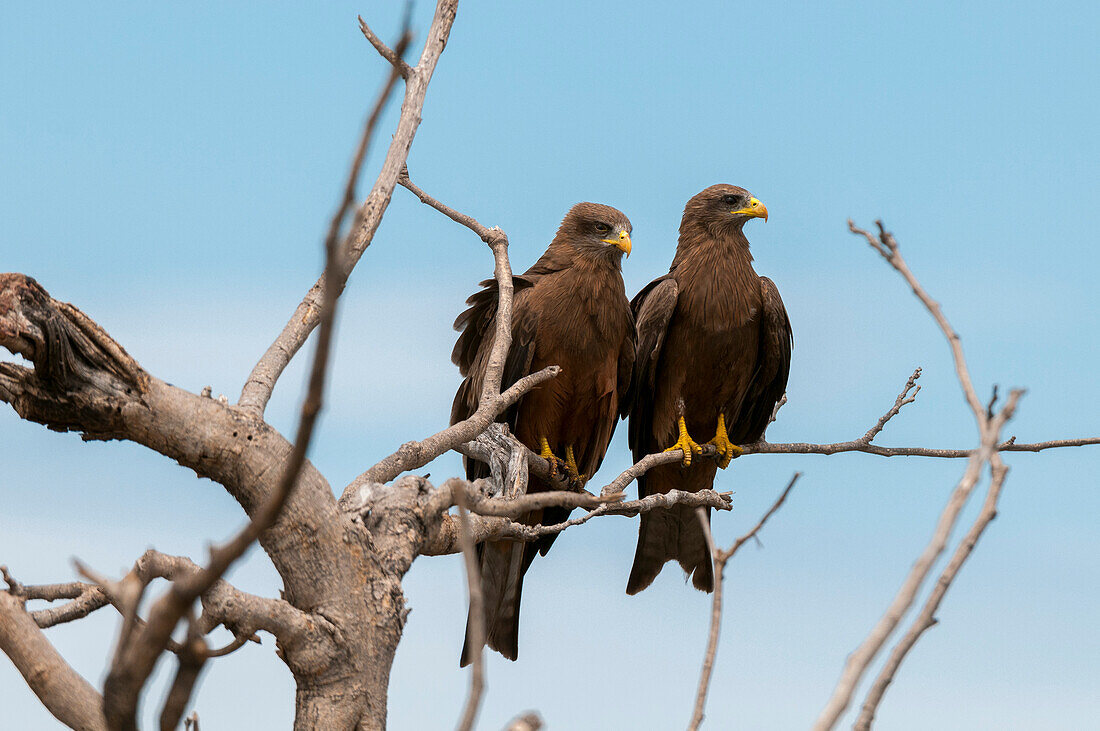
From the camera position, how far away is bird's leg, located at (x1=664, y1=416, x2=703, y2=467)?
5.56 meters

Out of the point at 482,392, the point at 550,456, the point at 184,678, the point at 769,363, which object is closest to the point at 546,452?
the point at 550,456

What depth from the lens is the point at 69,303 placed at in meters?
2.78

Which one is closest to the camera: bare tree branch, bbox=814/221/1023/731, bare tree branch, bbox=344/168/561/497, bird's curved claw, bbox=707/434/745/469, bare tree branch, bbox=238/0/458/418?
bare tree branch, bbox=814/221/1023/731

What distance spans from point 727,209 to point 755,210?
0.52ft

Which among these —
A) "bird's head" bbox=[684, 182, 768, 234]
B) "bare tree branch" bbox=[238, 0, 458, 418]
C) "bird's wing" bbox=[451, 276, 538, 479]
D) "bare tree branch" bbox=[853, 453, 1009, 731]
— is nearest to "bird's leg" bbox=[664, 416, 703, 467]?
"bird's wing" bbox=[451, 276, 538, 479]

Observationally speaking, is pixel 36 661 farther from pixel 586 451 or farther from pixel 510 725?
pixel 586 451

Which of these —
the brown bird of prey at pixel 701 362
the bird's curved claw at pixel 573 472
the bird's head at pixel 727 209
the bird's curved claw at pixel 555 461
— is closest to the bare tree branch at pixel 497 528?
the bird's curved claw at pixel 555 461

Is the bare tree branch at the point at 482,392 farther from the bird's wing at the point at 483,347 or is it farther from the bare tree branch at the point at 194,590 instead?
the bare tree branch at the point at 194,590

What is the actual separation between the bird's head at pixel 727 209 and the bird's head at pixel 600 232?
0.57 meters

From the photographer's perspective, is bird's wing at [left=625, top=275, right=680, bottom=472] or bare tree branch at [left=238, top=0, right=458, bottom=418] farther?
bird's wing at [left=625, top=275, right=680, bottom=472]

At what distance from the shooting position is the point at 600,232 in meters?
5.58

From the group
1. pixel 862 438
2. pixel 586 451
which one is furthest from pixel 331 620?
pixel 862 438

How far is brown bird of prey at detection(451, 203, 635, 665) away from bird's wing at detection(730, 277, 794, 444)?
80 cm

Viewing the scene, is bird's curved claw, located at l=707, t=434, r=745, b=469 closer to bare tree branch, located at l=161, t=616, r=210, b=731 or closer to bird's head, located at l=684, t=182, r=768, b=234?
bird's head, located at l=684, t=182, r=768, b=234
